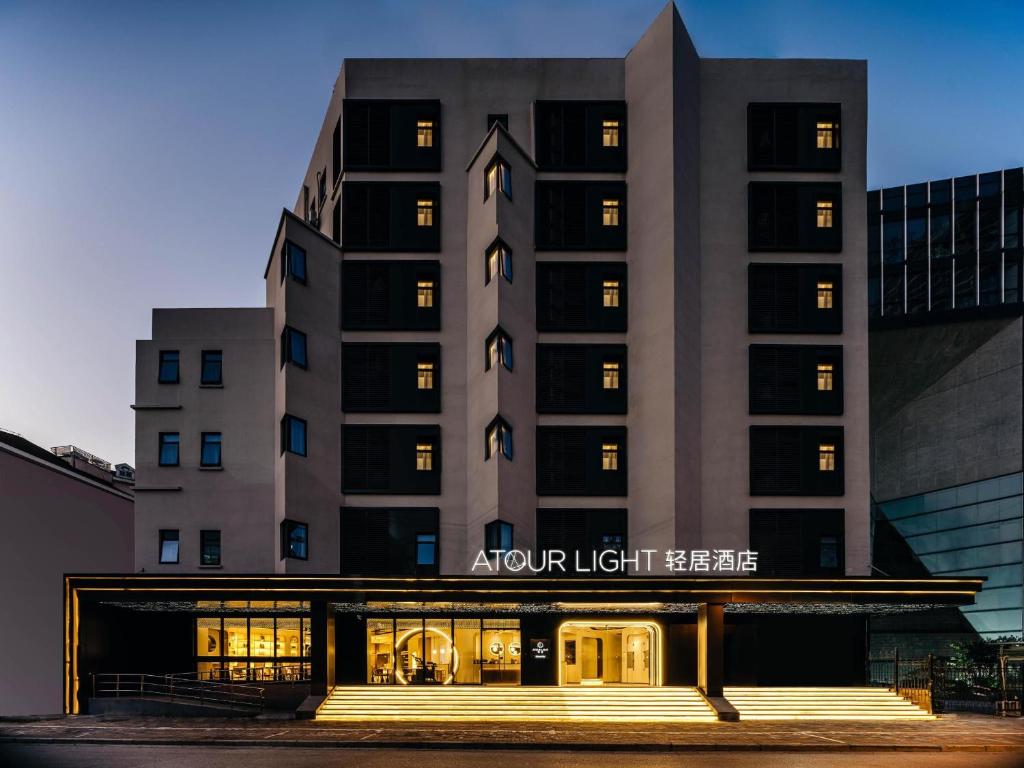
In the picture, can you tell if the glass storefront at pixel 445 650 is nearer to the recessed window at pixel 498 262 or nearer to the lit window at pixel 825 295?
the recessed window at pixel 498 262

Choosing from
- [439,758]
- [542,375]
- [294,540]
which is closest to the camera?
[439,758]

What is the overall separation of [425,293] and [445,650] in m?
16.5

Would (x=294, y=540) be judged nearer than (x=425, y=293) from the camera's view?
Yes

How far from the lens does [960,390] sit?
56875mm

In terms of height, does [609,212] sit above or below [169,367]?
above

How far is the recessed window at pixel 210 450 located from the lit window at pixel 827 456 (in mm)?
28355

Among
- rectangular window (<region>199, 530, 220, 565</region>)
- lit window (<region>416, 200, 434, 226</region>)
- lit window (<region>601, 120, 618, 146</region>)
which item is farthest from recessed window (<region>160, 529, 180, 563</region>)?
lit window (<region>601, 120, 618, 146</region>)

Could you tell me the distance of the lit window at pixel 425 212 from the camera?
45.7m

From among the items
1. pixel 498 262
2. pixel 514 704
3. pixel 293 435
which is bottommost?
pixel 514 704

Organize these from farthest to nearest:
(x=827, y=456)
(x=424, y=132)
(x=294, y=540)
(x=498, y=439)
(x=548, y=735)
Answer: (x=424, y=132), (x=827, y=456), (x=294, y=540), (x=498, y=439), (x=548, y=735)

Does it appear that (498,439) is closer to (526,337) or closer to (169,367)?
(526,337)

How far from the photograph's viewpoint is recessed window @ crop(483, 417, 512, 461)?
41250mm

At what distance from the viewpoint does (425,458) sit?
44344mm

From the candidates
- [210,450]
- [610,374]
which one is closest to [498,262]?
[610,374]
